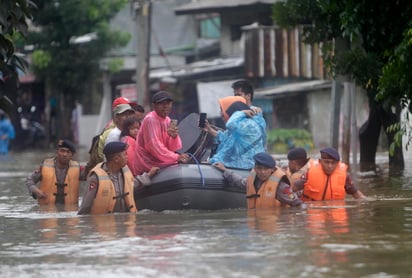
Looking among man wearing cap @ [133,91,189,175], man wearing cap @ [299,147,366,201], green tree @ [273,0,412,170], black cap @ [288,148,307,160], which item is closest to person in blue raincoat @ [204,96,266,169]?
black cap @ [288,148,307,160]

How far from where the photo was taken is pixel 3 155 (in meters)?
37.2

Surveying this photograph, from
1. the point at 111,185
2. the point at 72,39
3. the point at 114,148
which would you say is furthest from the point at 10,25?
the point at 72,39

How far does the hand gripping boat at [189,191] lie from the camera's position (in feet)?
46.4

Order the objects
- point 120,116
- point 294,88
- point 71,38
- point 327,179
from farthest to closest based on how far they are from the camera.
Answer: point 71,38 < point 294,88 < point 120,116 < point 327,179

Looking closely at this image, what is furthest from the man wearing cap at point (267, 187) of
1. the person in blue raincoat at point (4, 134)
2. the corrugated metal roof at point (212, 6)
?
the person in blue raincoat at point (4, 134)

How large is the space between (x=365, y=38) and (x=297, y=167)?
124 inches

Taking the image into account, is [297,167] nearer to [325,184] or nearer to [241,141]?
[325,184]

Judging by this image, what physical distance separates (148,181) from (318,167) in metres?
2.03

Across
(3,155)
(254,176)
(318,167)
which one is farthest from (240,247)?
(3,155)

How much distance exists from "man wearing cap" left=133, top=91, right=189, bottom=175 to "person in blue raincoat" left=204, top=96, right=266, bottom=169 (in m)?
0.53

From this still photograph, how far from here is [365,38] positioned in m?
17.4

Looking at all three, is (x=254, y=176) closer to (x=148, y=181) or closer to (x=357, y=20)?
(x=148, y=181)

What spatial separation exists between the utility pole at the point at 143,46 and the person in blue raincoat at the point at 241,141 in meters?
18.6

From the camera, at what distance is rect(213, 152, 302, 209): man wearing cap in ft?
44.1
